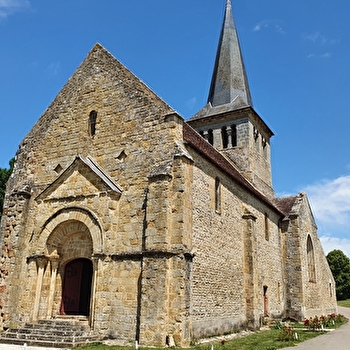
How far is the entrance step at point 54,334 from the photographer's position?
34.2 ft

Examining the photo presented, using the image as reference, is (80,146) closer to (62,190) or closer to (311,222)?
(62,190)

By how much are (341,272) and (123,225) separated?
166 ft

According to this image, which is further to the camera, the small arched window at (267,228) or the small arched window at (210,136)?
the small arched window at (210,136)

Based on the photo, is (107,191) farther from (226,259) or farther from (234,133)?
(234,133)

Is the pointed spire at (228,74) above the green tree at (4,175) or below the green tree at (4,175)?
above

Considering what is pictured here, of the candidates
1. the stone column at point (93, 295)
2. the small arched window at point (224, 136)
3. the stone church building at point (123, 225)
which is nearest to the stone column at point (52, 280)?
the stone church building at point (123, 225)

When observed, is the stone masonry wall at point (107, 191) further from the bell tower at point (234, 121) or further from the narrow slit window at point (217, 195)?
the bell tower at point (234, 121)

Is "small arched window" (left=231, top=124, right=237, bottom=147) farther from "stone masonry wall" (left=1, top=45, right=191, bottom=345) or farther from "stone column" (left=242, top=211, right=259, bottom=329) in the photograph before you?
"stone masonry wall" (left=1, top=45, right=191, bottom=345)

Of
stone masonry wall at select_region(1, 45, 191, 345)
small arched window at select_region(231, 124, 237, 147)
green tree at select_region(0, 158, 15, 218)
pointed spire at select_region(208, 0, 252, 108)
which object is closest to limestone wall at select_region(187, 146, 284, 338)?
stone masonry wall at select_region(1, 45, 191, 345)

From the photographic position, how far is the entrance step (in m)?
10.4

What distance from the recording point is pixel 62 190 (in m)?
13.5

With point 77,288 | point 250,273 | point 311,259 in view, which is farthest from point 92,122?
point 311,259

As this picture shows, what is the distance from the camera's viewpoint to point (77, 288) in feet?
Answer: 43.8

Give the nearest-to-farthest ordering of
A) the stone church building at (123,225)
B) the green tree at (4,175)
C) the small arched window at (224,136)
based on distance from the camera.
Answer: the stone church building at (123,225) → the green tree at (4,175) → the small arched window at (224,136)
